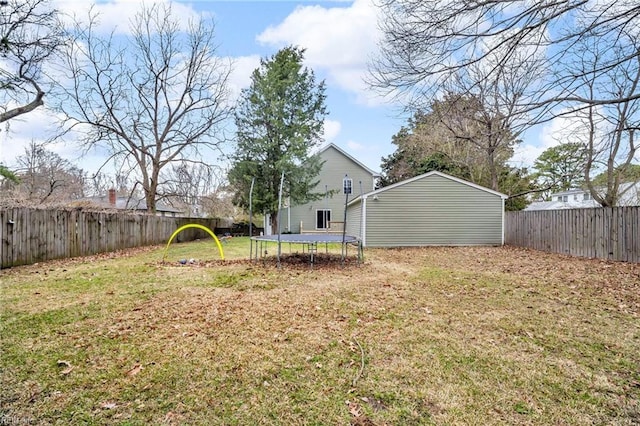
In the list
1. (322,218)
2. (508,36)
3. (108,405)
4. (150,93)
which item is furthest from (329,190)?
(108,405)

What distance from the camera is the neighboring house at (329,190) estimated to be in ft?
74.6

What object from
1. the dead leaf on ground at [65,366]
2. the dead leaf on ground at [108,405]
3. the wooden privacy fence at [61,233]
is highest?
the wooden privacy fence at [61,233]

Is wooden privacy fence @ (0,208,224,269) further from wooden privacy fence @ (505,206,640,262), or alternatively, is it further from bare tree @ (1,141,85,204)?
wooden privacy fence @ (505,206,640,262)

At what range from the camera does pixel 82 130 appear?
16016 millimetres

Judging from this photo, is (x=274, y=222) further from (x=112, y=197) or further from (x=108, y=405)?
(x=108, y=405)

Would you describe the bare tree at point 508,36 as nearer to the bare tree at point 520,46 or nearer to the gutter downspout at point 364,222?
the bare tree at point 520,46

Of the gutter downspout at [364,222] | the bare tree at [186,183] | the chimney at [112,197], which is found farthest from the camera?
the chimney at [112,197]

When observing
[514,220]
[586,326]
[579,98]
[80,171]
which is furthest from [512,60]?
[80,171]

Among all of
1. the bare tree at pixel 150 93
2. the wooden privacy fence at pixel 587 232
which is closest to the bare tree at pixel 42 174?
the bare tree at pixel 150 93

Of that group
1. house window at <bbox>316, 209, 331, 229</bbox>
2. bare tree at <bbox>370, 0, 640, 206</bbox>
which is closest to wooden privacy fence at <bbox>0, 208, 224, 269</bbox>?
bare tree at <bbox>370, 0, 640, 206</bbox>

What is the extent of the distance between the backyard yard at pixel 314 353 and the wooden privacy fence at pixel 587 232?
427cm

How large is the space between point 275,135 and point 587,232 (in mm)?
15989

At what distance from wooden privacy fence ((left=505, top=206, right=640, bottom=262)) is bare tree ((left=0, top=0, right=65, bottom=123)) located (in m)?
18.6

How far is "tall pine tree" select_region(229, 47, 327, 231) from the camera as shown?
19703mm
